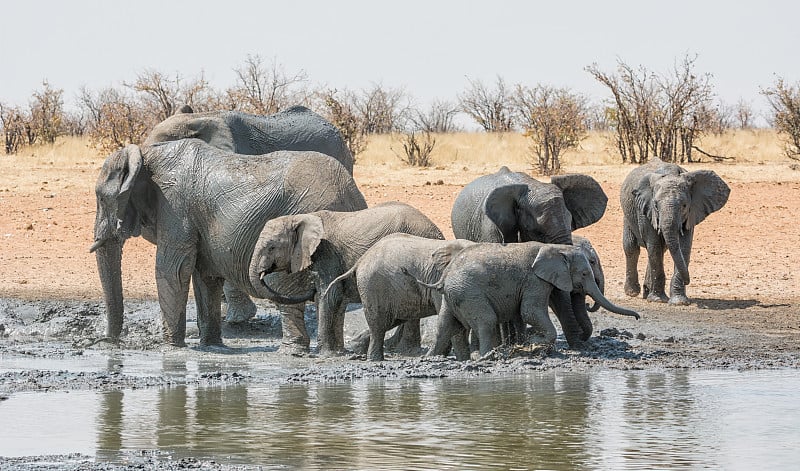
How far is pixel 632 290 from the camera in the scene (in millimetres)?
16656

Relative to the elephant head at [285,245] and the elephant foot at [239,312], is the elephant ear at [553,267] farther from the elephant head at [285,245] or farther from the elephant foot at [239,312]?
the elephant foot at [239,312]

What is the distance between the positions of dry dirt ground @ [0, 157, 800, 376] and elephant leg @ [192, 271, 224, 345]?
6.69 ft

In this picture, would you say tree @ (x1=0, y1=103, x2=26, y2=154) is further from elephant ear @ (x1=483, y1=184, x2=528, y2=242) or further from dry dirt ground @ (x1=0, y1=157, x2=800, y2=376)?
elephant ear @ (x1=483, y1=184, x2=528, y2=242)

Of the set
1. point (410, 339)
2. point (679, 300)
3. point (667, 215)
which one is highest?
point (667, 215)

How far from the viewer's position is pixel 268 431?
8227 millimetres

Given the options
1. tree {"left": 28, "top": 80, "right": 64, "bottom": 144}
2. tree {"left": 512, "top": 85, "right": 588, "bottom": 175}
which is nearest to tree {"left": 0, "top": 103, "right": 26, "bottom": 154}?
tree {"left": 28, "top": 80, "right": 64, "bottom": 144}

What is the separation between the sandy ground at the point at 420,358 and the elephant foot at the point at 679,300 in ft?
0.46

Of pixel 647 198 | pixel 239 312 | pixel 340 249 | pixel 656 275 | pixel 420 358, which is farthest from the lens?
pixel 647 198

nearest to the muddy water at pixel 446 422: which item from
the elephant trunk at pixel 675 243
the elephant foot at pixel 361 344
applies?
the elephant foot at pixel 361 344

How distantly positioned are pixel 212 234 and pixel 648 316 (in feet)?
15.2

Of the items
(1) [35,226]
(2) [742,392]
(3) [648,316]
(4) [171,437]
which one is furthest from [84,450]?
(1) [35,226]

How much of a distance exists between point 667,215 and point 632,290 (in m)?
1.28

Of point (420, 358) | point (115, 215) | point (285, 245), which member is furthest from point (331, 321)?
point (115, 215)

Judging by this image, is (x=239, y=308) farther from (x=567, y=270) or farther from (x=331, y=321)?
(x=567, y=270)
